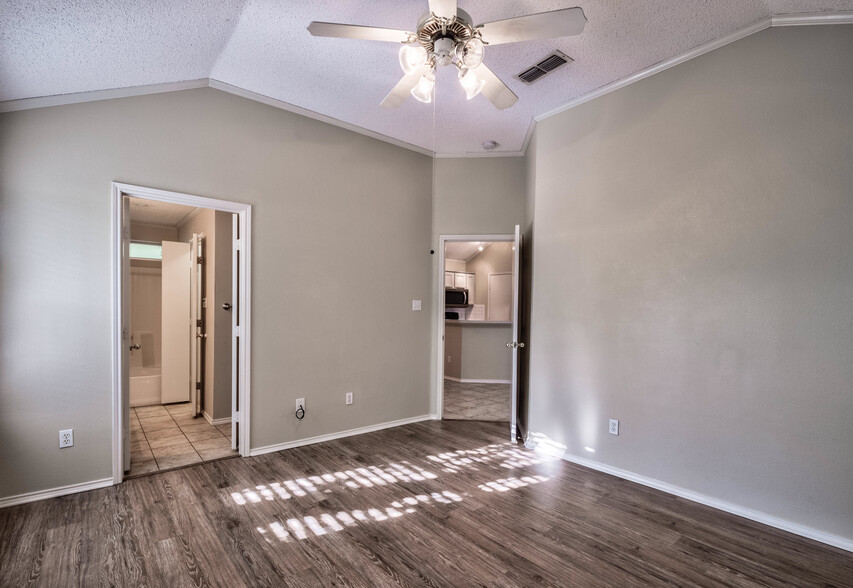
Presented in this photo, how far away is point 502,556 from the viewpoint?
2.06 metres

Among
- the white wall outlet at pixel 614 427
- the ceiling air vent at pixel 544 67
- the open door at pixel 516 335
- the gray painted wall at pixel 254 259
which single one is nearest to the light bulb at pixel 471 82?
the ceiling air vent at pixel 544 67

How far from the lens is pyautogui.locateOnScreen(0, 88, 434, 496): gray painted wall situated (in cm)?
250

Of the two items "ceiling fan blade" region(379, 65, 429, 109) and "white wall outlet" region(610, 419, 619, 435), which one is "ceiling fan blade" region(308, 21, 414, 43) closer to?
"ceiling fan blade" region(379, 65, 429, 109)

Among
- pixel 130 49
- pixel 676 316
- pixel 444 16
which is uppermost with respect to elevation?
pixel 130 49

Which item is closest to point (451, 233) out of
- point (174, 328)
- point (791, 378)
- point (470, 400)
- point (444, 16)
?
point (470, 400)

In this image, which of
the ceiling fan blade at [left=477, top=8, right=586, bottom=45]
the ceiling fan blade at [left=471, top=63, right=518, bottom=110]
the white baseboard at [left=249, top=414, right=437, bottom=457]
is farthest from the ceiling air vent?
the white baseboard at [left=249, top=414, right=437, bottom=457]

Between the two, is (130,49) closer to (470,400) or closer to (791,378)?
(791,378)

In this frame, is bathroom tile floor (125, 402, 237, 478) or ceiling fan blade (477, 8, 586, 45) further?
bathroom tile floor (125, 402, 237, 478)

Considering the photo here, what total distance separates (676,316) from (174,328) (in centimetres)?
528

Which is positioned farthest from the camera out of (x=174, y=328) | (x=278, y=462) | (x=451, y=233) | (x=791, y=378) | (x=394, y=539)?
(x=174, y=328)

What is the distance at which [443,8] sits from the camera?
175 cm

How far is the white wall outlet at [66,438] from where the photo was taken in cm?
260

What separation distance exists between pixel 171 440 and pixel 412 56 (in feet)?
12.4

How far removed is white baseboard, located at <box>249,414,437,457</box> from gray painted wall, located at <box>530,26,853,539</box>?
5.08ft
